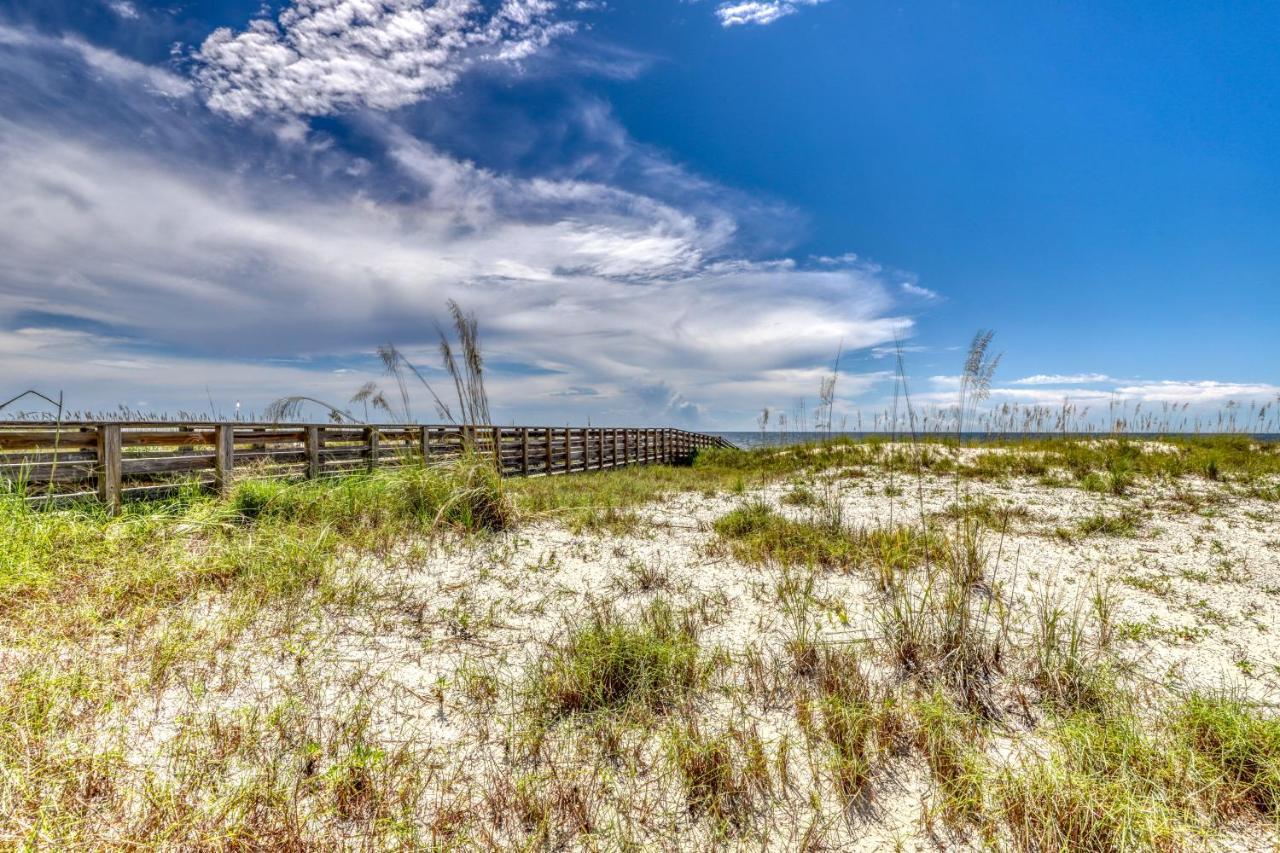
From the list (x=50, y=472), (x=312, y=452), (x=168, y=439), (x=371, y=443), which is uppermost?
(x=168, y=439)

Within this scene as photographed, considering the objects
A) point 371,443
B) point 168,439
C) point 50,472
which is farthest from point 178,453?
point 371,443

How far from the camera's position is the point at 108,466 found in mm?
6391

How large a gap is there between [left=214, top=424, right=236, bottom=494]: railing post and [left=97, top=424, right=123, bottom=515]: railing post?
108cm

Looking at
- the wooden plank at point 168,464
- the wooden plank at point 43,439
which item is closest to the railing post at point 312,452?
the wooden plank at point 168,464

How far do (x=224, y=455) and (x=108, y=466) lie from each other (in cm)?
136

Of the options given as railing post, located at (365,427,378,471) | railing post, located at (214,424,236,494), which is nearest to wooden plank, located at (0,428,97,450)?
railing post, located at (214,424,236,494)

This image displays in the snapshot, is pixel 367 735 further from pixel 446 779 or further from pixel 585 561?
pixel 585 561

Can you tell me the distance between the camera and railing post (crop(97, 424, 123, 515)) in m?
6.34

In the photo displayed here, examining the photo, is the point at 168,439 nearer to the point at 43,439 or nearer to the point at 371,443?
the point at 43,439

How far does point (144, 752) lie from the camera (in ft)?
7.61

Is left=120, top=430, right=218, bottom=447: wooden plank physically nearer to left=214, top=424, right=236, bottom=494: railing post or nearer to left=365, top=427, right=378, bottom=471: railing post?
left=214, top=424, right=236, bottom=494: railing post

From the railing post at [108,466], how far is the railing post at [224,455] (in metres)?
1.08

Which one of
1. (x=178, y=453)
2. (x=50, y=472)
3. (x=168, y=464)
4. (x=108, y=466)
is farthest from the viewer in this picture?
(x=178, y=453)

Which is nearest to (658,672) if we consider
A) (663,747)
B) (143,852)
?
(663,747)
